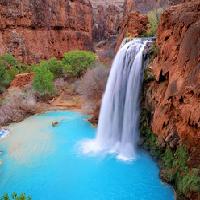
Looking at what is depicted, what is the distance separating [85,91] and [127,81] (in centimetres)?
680

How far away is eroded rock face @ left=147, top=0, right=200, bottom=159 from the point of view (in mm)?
11008

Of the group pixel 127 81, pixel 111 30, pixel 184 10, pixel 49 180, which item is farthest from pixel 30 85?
pixel 111 30

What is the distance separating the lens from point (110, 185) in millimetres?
12875

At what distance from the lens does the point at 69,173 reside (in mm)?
13977

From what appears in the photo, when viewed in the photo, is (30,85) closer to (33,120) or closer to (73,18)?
(33,120)

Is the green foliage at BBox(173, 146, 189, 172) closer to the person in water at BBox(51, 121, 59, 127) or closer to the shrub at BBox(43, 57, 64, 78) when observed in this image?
the person in water at BBox(51, 121, 59, 127)

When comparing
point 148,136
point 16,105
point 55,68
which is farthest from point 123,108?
point 55,68

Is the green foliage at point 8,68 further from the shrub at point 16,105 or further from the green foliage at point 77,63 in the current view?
the green foliage at point 77,63

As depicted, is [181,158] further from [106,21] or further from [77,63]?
[106,21]

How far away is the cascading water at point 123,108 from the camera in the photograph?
52.7ft

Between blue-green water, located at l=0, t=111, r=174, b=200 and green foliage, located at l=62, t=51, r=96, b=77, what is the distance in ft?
42.2

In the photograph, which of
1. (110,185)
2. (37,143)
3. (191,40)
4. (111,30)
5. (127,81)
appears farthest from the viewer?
(111,30)

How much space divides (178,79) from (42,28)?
2894 centimetres

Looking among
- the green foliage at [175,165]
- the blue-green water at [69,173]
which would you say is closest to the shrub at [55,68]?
the blue-green water at [69,173]
